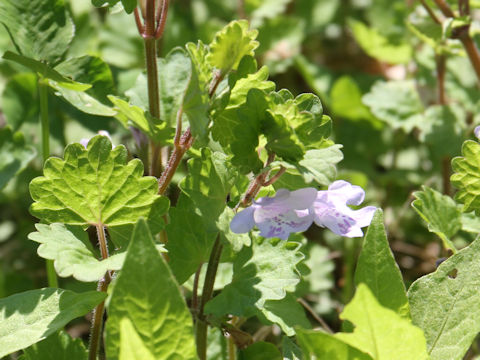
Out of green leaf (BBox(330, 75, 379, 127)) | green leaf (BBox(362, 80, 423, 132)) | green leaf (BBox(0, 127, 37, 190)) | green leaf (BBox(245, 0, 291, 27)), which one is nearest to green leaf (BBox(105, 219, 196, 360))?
green leaf (BBox(0, 127, 37, 190))

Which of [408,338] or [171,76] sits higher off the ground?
[171,76]

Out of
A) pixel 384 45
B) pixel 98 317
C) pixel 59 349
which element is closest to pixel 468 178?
pixel 98 317

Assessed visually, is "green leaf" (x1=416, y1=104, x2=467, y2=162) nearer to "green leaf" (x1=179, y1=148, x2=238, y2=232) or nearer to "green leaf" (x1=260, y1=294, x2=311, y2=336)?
"green leaf" (x1=260, y1=294, x2=311, y2=336)

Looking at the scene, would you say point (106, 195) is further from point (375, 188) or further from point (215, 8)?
point (215, 8)

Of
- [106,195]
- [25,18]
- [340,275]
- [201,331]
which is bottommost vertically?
[340,275]

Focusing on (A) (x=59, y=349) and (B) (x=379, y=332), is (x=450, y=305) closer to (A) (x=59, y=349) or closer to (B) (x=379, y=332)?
(B) (x=379, y=332)

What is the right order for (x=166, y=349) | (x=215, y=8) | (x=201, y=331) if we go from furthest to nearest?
(x=215, y=8) < (x=201, y=331) < (x=166, y=349)

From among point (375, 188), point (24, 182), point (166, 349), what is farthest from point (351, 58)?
point (166, 349)
